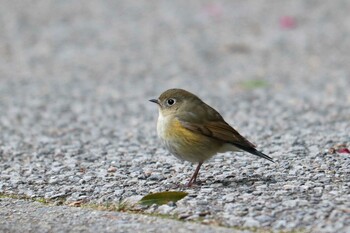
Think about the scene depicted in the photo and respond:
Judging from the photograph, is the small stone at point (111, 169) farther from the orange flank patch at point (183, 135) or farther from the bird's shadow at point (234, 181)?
the orange flank patch at point (183, 135)

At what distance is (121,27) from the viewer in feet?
48.5

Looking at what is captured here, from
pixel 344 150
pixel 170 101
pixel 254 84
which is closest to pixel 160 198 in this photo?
pixel 170 101

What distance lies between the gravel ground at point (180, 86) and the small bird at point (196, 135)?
26 centimetres

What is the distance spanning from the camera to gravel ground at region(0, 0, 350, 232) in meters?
5.56

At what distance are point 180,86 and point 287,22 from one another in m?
3.98

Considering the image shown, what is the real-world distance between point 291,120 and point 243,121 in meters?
0.54

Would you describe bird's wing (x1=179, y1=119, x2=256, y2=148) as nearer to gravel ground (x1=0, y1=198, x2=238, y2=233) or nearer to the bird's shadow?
the bird's shadow

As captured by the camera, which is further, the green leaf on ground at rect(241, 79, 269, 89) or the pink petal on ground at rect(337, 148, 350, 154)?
the green leaf on ground at rect(241, 79, 269, 89)

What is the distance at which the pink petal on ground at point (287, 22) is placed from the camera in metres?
14.4

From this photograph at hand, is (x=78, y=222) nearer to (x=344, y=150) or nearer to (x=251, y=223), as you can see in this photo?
(x=251, y=223)

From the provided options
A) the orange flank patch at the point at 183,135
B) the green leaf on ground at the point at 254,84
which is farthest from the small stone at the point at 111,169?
the green leaf on ground at the point at 254,84

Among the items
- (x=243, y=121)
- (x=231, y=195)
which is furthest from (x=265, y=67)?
(x=231, y=195)

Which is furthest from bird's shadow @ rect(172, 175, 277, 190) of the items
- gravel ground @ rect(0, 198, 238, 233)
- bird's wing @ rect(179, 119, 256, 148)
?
gravel ground @ rect(0, 198, 238, 233)

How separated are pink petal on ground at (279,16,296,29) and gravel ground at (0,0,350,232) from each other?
0.04 metres
